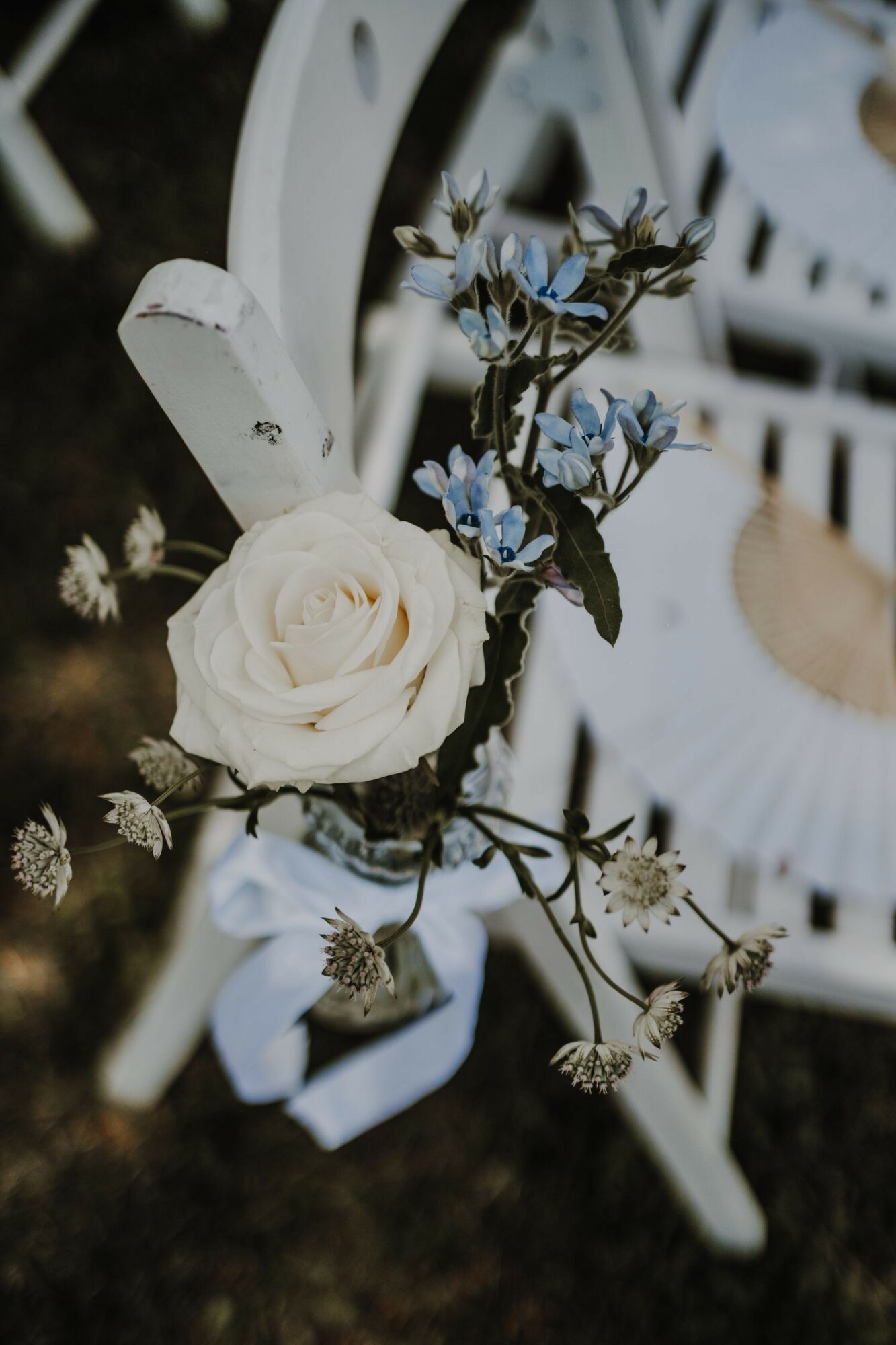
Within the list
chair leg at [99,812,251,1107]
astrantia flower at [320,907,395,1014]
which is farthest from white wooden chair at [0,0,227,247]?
astrantia flower at [320,907,395,1014]

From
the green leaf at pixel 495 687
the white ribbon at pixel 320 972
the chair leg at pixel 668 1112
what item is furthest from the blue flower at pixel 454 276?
the chair leg at pixel 668 1112

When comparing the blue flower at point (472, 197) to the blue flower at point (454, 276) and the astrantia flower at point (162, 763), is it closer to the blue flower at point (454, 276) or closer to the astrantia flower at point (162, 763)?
the blue flower at point (454, 276)

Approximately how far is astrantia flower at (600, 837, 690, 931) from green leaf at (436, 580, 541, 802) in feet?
0.31

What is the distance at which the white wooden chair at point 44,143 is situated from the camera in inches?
58.6

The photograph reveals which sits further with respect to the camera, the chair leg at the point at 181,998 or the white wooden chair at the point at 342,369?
the chair leg at the point at 181,998

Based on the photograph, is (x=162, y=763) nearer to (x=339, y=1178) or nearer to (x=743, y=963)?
(x=743, y=963)

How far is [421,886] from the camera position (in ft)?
1.43

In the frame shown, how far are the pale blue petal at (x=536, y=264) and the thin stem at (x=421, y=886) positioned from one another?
0.25m

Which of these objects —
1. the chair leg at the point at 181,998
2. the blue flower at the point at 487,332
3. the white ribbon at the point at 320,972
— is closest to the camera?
the blue flower at the point at 487,332

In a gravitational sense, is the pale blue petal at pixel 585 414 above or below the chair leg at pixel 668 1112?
above

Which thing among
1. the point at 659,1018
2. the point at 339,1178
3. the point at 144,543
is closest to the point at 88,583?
the point at 144,543

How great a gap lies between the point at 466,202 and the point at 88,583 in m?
0.27

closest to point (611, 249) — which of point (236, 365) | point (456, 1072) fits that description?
point (236, 365)

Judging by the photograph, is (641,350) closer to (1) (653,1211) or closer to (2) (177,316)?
(2) (177,316)
